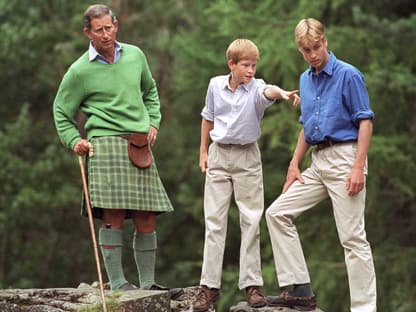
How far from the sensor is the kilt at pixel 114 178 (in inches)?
258

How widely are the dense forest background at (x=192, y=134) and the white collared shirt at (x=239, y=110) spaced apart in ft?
18.6

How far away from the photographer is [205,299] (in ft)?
21.8

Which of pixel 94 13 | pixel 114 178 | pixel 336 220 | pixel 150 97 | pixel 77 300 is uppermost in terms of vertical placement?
pixel 94 13

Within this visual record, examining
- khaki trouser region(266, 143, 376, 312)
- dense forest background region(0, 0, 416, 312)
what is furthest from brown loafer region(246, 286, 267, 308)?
dense forest background region(0, 0, 416, 312)

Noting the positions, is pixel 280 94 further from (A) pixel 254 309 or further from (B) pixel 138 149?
(A) pixel 254 309

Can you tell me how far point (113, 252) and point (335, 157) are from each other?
4.60ft

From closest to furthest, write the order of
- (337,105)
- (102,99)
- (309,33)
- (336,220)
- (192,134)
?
A: (309,33), (337,105), (336,220), (102,99), (192,134)

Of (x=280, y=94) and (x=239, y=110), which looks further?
(x=239, y=110)

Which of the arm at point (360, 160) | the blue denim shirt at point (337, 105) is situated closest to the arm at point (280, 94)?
the blue denim shirt at point (337, 105)

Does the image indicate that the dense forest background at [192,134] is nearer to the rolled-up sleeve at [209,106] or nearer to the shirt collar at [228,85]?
the rolled-up sleeve at [209,106]

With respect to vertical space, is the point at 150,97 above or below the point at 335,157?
above

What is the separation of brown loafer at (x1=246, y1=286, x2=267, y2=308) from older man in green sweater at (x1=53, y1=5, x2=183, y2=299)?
518 millimetres

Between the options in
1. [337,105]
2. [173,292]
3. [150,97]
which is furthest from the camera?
[150,97]

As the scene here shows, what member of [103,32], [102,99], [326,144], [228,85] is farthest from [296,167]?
A: [103,32]
